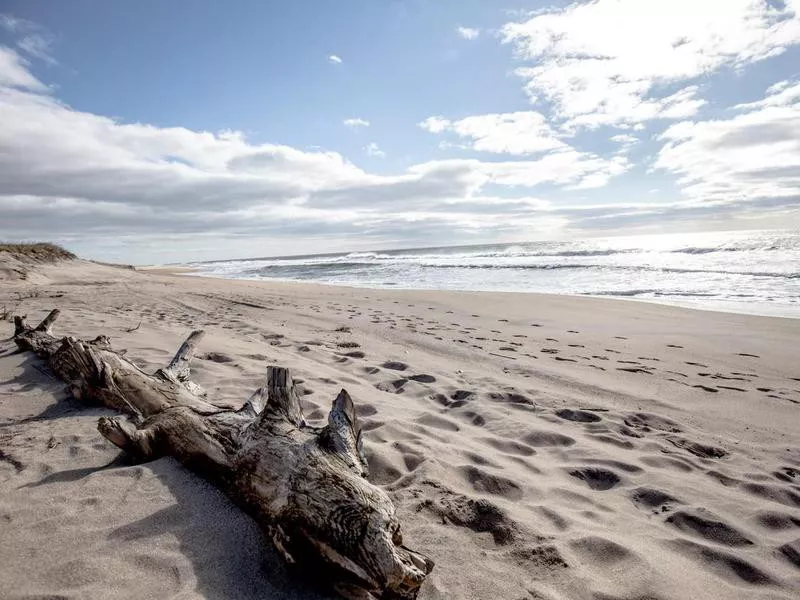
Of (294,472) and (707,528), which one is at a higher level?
(294,472)

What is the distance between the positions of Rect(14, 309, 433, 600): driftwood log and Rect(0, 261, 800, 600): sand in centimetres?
13

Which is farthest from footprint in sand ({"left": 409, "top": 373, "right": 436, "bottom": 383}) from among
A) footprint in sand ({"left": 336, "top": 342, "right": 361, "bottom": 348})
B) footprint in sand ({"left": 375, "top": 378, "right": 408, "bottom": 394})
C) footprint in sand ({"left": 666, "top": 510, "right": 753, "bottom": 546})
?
footprint in sand ({"left": 666, "top": 510, "right": 753, "bottom": 546})

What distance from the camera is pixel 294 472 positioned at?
6.49ft

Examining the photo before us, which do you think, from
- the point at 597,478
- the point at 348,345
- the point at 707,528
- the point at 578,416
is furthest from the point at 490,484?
the point at 348,345

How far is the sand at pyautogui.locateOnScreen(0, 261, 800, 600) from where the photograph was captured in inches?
75.4

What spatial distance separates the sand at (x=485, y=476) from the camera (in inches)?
75.4

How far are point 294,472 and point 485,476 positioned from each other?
1357mm

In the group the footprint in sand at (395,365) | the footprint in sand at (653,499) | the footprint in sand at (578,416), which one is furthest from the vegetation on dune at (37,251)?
the footprint in sand at (653,499)

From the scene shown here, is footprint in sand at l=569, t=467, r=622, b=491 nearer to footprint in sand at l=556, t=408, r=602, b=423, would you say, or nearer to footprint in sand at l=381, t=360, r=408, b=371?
footprint in sand at l=556, t=408, r=602, b=423

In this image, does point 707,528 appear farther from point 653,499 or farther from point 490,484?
point 490,484

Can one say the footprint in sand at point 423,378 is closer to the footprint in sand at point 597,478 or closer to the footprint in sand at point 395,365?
the footprint in sand at point 395,365

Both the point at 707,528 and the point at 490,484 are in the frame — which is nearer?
the point at 707,528

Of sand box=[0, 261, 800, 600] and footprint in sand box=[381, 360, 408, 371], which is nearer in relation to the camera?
sand box=[0, 261, 800, 600]

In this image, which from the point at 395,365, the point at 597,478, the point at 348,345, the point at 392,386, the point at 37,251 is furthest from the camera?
the point at 37,251
